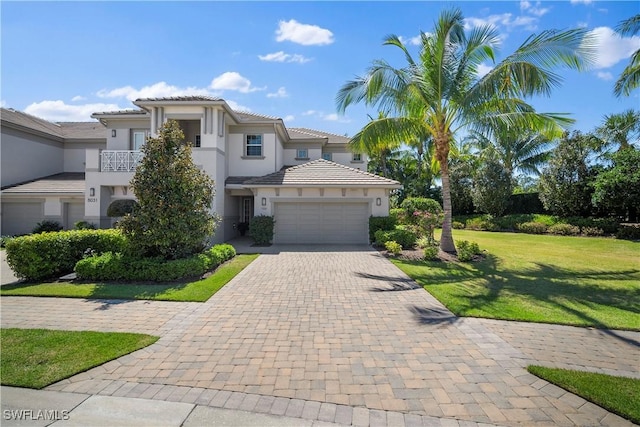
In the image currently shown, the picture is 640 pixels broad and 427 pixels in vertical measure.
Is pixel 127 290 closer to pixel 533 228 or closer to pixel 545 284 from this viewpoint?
pixel 545 284

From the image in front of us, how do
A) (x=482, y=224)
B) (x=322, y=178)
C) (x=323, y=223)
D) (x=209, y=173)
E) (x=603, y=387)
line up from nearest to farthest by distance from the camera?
(x=603, y=387), (x=209, y=173), (x=322, y=178), (x=323, y=223), (x=482, y=224)

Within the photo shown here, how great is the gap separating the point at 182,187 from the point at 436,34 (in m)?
10.3

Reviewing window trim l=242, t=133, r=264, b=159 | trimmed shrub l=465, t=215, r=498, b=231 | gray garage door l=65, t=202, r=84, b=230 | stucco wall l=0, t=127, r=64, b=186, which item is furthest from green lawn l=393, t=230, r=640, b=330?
stucco wall l=0, t=127, r=64, b=186

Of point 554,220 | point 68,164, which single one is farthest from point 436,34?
point 68,164

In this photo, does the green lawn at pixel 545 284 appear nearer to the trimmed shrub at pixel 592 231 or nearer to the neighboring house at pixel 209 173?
the trimmed shrub at pixel 592 231

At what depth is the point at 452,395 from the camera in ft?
11.8

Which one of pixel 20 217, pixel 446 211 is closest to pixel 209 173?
pixel 446 211

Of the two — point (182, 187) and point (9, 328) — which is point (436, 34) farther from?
point (9, 328)

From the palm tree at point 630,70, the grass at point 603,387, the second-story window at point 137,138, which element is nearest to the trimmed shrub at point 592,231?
the palm tree at point 630,70

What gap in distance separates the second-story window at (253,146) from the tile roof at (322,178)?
6.14ft

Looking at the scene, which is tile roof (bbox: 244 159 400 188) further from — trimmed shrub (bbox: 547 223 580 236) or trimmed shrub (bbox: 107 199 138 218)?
trimmed shrub (bbox: 547 223 580 236)

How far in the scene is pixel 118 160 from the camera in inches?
648

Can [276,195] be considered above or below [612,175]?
below

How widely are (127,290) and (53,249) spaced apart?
314 cm
